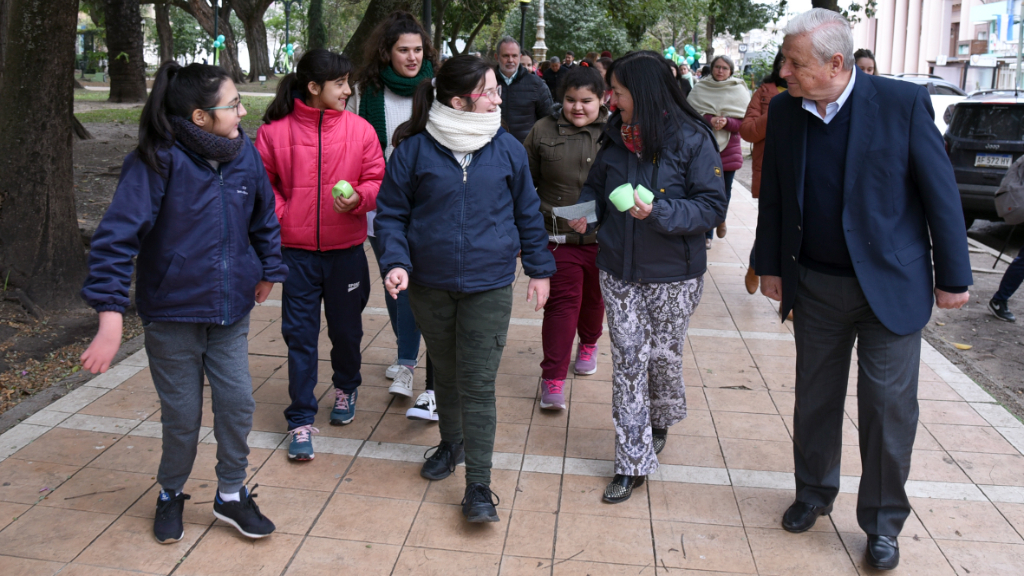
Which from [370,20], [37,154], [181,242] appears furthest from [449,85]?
[370,20]

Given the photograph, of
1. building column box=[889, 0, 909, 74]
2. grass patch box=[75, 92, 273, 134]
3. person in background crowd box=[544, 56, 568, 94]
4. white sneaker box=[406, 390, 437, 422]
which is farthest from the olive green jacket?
building column box=[889, 0, 909, 74]

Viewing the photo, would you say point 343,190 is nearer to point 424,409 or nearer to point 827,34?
point 424,409

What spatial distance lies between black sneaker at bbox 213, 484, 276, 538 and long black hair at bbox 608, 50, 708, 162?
7.05 feet

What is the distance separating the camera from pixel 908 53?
43.1 metres

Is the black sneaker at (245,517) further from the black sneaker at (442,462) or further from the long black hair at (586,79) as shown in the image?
Answer: the long black hair at (586,79)

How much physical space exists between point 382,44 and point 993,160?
29.2ft

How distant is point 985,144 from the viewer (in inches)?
416

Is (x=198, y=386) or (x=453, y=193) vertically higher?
(x=453, y=193)

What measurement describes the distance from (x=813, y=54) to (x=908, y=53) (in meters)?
45.6

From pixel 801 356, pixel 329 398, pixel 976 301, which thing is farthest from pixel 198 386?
pixel 976 301

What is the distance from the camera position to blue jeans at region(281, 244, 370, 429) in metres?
4.17

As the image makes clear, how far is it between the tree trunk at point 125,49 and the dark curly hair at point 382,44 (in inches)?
764

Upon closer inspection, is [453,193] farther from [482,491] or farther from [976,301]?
[976,301]

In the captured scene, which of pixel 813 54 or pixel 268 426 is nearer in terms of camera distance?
pixel 813 54
